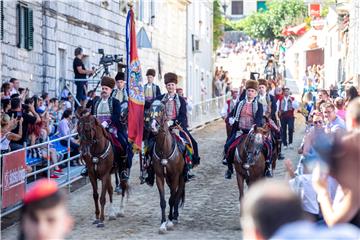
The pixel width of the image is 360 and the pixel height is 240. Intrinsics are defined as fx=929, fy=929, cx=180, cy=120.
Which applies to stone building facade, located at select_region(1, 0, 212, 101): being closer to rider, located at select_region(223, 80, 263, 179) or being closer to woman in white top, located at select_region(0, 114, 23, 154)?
woman in white top, located at select_region(0, 114, 23, 154)

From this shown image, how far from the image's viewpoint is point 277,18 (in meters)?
87.4

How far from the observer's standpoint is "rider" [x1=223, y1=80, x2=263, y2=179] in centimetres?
1553

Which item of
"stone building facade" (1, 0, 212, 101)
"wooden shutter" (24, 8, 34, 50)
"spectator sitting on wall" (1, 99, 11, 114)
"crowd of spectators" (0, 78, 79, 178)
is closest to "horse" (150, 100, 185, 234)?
"crowd of spectators" (0, 78, 79, 178)

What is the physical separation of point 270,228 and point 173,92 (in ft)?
35.6

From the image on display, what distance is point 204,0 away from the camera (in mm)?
55062

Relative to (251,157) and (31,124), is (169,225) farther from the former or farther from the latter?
(31,124)

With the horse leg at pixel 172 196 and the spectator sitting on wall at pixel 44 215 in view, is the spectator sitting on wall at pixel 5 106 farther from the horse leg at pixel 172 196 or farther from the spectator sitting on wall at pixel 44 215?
the spectator sitting on wall at pixel 44 215

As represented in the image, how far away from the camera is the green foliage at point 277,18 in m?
86.8

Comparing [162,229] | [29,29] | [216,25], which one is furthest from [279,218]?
[216,25]

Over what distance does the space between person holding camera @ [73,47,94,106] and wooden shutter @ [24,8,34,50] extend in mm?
1482

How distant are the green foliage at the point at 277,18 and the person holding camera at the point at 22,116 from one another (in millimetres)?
68985

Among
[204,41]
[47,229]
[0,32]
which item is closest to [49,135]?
[0,32]

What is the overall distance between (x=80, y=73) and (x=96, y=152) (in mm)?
8921

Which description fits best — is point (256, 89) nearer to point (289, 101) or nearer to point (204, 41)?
point (289, 101)
